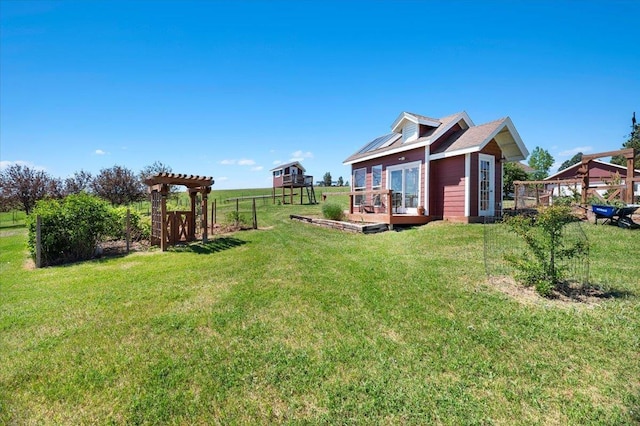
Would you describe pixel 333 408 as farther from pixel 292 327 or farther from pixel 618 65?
pixel 618 65

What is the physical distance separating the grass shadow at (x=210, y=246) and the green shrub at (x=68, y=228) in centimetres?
224

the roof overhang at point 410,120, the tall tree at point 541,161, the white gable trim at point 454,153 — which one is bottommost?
the white gable trim at point 454,153

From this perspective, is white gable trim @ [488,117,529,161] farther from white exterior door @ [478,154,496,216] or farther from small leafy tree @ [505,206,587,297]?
small leafy tree @ [505,206,587,297]

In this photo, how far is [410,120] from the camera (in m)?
13.4

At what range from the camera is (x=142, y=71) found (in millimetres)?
11555

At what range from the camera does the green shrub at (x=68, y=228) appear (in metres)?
8.07

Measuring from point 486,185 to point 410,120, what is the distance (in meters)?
4.43

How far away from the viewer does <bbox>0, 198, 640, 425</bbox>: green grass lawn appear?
94.5 inches

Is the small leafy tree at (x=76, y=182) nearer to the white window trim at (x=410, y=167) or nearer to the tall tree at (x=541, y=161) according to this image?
the white window trim at (x=410, y=167)

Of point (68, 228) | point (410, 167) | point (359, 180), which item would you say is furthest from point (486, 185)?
point (68, 228)

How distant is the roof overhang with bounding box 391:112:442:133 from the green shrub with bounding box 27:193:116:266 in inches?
496

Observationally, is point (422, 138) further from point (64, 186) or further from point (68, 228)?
point (64, 186)

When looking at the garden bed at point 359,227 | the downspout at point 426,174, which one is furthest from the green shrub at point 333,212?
the downspout at point 426,174

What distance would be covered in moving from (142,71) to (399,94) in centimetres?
1235
